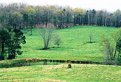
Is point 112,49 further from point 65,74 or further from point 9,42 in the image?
point 65,74

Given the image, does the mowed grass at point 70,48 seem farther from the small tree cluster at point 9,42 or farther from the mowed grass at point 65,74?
the mowed grass at point 65,74

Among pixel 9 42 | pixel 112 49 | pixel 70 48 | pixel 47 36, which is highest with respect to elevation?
pixel 9 42

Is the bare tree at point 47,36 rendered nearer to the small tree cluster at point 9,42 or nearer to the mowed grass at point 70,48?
the mowed grass at point 70,48

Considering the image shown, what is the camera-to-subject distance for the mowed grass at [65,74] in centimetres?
6391

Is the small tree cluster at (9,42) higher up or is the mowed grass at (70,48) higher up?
the small tree cluster at (9,42)

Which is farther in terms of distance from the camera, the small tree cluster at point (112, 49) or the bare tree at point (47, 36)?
the bare tree at point (47, 36)

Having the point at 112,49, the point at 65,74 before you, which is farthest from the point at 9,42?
the point at 65,74

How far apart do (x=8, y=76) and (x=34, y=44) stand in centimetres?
8871

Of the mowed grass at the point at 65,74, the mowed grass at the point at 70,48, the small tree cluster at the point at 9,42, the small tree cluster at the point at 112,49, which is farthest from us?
the mowed grass at the point at 70,48

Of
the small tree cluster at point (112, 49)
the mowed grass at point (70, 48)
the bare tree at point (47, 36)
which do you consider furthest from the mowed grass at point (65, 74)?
the bare tree at point (47, 36)

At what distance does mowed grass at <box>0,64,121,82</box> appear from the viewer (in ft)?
210

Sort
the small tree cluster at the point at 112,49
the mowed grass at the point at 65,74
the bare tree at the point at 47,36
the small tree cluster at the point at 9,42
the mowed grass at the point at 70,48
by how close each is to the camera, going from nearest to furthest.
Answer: the mowed grass at the point at 65,74
the small tree cluster at the point at 9,42
the small tree cluster at the point at 112,49
the mowed grass at the point at 70,48
the bare tree at the point at 47,36

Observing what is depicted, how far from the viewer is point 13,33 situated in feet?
362

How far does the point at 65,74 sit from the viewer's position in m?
69.8
